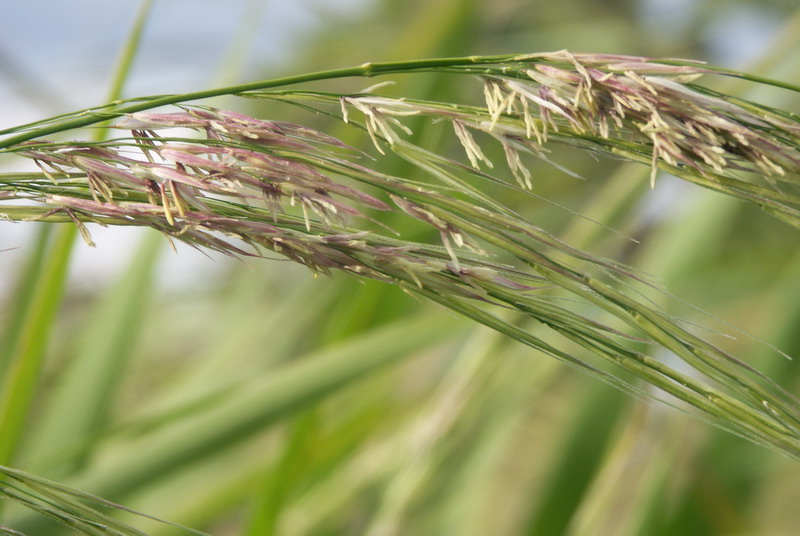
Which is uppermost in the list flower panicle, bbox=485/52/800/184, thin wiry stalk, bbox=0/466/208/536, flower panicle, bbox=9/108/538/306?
flower panicle, bbox=485/52/800/184

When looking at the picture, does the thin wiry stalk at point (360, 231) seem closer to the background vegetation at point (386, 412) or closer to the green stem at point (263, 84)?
the green stem at point (263, 84)

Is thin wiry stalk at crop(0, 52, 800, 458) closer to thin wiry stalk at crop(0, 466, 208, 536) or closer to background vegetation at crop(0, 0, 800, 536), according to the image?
thin wiry stalk at crop(0, 466, 208, 536)

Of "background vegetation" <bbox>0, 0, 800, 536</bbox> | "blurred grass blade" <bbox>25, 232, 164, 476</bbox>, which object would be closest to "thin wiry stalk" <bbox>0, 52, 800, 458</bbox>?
"background vegetation" <bbox>0, 0, 800, 536</bbox>

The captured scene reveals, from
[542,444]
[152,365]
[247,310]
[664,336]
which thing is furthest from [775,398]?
[152,365]

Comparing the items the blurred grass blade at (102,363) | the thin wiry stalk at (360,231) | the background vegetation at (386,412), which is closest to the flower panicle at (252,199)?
the thin wiry stalk at (360,231)

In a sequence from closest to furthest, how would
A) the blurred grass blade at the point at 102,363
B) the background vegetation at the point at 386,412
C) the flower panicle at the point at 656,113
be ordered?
1. the flower panicle at the point at 656,113
2. the background vegetation at the point at 386,412
3. the blurred grass blade at the point at 102,363

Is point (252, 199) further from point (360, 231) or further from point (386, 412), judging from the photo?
point (386, 412)

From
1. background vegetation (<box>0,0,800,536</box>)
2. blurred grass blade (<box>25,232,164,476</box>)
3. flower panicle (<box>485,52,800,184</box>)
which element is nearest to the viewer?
flower panicle (<box>485,52,800,184</box>)

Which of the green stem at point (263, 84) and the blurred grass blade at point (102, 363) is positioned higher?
the green stem at point (263, 84)
